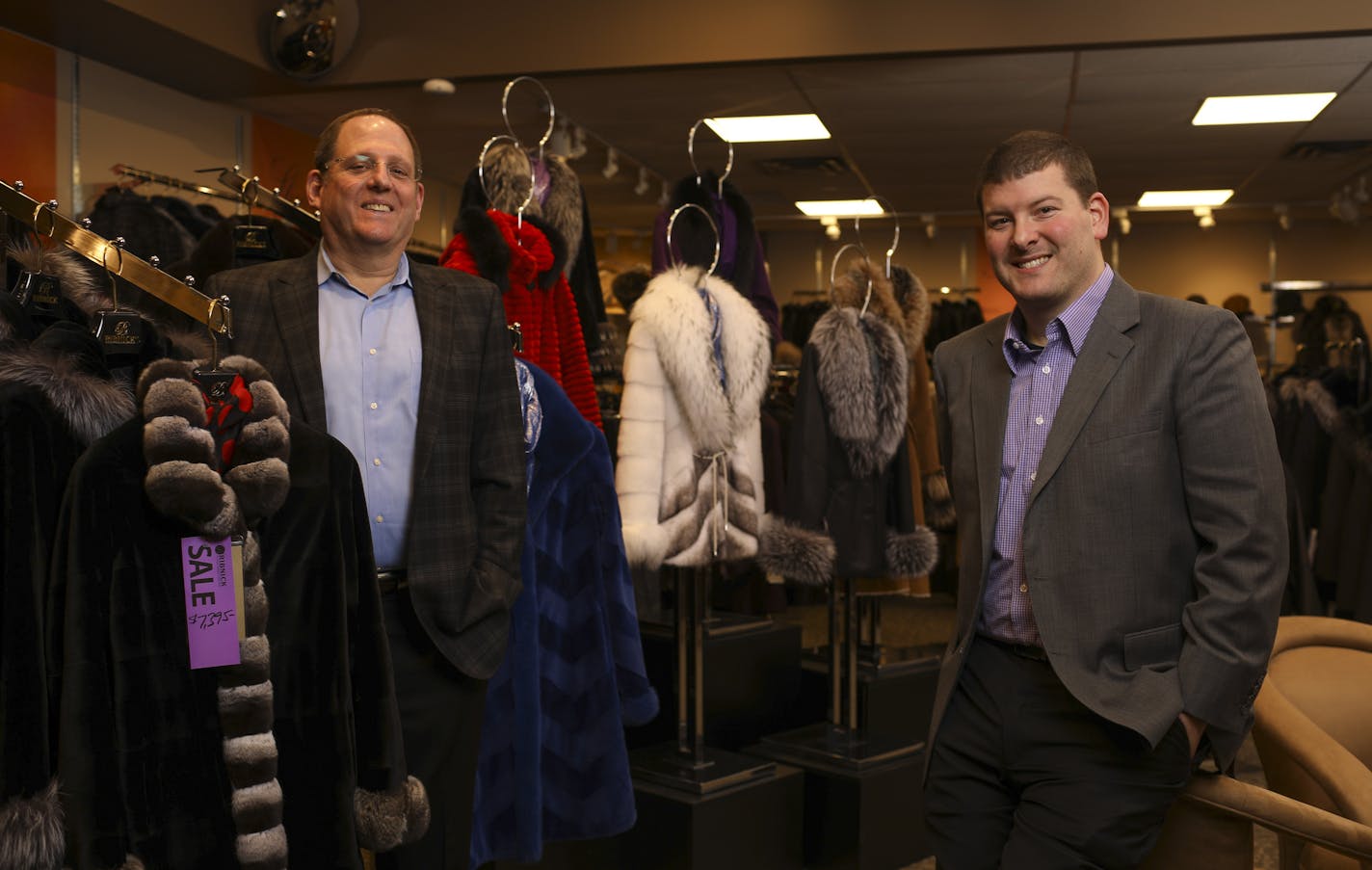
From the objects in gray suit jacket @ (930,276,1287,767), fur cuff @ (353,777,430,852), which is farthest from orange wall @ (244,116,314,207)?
gray suit jacket @ (930,276,1287,767)

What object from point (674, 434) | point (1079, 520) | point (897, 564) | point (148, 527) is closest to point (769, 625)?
point (897, 564)

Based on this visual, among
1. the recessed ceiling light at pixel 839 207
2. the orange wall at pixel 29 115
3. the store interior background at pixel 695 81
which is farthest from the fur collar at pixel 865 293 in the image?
the recessed ceiling light at pixel 839 207

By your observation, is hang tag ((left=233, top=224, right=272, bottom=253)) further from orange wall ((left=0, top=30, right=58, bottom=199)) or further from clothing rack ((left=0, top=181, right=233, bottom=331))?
orange wall ((left=0, top=30, right=58, bottom=199))

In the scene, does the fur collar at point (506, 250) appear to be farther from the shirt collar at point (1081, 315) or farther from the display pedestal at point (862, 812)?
the display pedestal at point (862, 812)

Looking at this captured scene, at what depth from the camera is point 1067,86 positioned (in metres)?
5.85

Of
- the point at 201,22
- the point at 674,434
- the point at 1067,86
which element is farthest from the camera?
the point at 1067,86

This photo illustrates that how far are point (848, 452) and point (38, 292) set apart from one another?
2.45 metres

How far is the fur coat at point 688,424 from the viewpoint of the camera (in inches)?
133

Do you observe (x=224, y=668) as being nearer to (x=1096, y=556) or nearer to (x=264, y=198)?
(x=1096, y=556)

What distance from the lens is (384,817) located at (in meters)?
1.91

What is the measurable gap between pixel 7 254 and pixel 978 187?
1.53 meters

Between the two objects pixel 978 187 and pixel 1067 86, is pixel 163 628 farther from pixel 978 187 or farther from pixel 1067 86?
pixel 1067 86

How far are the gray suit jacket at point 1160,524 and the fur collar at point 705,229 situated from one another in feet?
7.43

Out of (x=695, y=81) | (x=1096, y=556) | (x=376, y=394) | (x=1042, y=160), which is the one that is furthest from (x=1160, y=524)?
(x=695, y=81)
